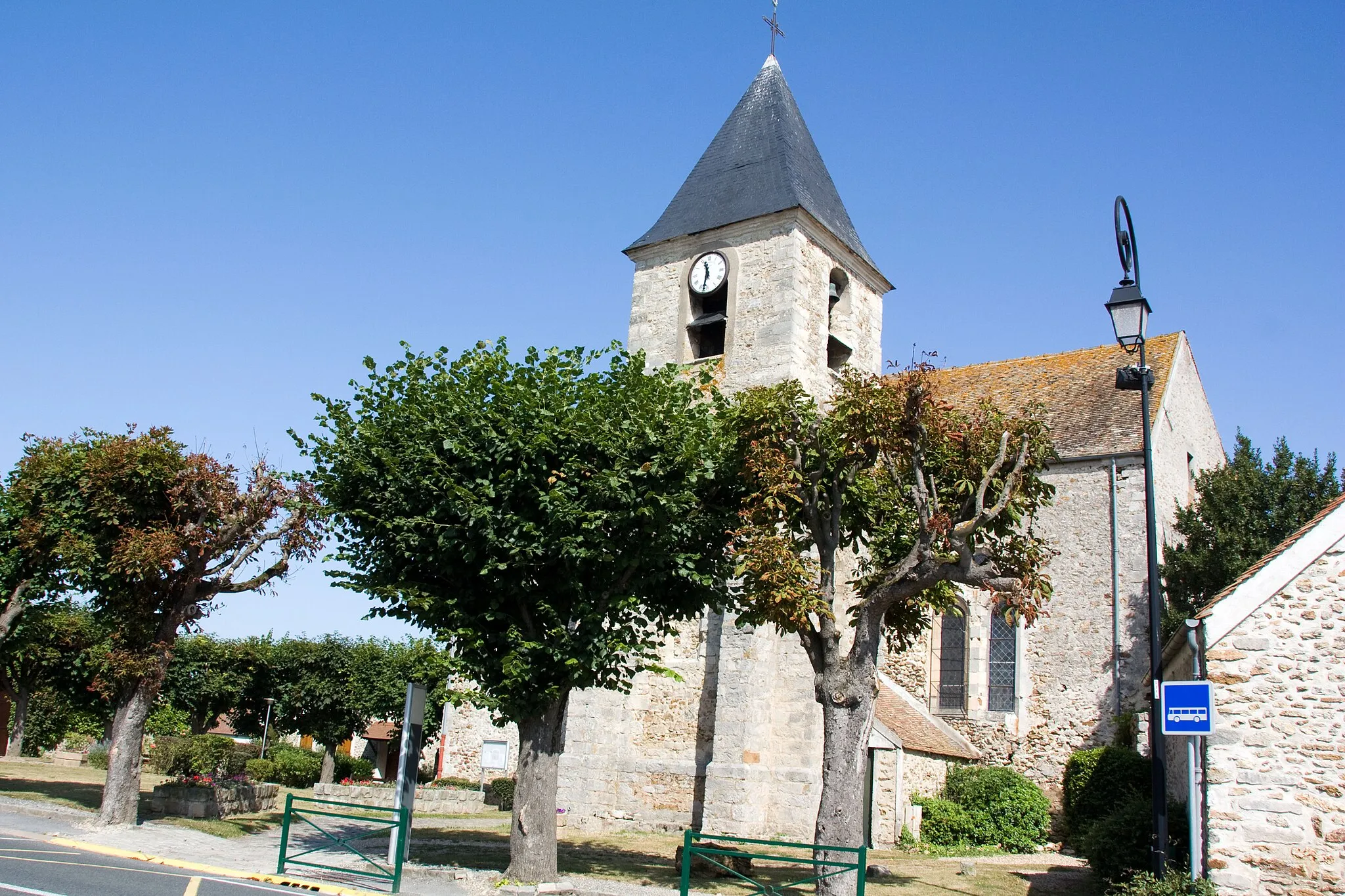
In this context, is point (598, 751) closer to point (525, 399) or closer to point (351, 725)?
point (525, 399)

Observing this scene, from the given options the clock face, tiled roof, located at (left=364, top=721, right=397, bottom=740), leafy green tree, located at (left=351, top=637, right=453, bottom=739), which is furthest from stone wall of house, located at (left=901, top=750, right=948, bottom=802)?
tiled roof, located at (left=364, top=721, right=397, bottom=740)

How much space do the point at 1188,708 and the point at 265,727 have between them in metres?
29.7

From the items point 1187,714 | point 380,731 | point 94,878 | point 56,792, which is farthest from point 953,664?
point 380,731

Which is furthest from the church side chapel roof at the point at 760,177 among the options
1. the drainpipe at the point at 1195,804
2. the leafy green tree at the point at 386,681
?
the leafy green tree at the point at 386,681

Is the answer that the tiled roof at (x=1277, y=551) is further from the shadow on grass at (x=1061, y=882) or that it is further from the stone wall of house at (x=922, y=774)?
the stone wall of house at (x=922, y=774)

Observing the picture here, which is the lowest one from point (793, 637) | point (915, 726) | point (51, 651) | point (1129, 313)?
point (915, 726)

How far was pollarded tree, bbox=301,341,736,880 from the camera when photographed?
1193 cm

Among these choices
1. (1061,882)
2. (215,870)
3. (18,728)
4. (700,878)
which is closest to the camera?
(215,870)

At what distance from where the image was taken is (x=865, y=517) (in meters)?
13.1

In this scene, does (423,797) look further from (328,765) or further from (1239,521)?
(1239,521)

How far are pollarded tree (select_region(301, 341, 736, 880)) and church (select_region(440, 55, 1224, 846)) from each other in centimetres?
519

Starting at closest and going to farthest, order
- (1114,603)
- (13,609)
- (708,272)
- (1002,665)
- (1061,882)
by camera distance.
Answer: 1. (1061,882)
2. (13,609)
3. (1114,603)
4. (1002,665)
5. (708,272)

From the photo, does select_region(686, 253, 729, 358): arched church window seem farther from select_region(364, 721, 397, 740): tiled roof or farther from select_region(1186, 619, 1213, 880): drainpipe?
select_region(364, 721, 397, 740): tiled roof

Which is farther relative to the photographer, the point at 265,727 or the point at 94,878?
the point at 265,727
